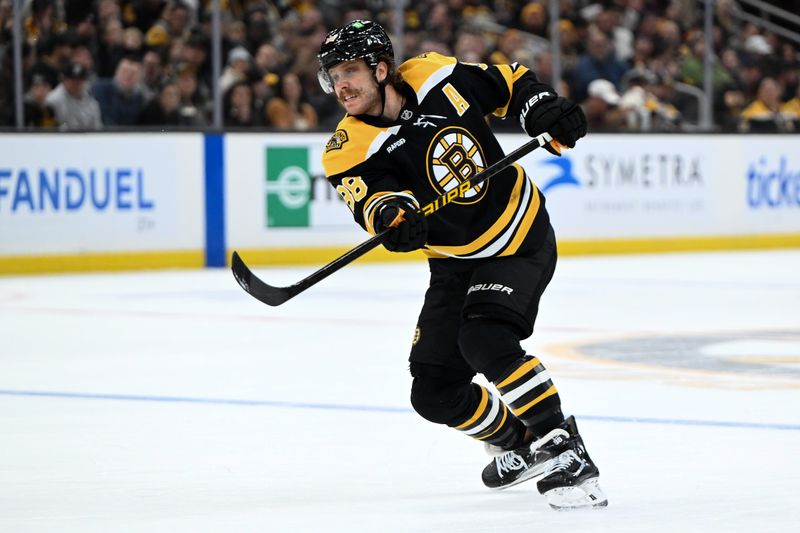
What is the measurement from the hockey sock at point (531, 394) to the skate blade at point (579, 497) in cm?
15

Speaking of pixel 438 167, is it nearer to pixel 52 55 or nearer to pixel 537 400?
pixel 537 400

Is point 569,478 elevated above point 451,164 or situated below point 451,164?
below

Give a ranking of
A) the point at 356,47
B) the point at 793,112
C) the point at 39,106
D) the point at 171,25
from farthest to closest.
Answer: the point at 793,112 < the point at 171,25 < the point at 39,106 < the point at 356,47

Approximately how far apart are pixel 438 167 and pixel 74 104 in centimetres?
645

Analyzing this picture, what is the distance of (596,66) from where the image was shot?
444 inches

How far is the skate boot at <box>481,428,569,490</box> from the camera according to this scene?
3.07 meters

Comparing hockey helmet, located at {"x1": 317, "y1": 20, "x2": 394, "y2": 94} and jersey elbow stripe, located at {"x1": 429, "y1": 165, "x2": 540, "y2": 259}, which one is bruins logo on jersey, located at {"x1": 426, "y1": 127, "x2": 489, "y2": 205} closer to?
jersey elbow stripe, located at {"x1": 429, "y1": 165, "x2": 540, "y2": 259}

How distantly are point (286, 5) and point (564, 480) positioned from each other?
24.8 ft

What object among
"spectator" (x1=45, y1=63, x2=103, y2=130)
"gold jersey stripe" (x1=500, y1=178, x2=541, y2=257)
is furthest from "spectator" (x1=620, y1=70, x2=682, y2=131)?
"gold jersey stripe" (x1=500, y1=178, x2=541, y2=257)

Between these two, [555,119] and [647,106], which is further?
[647,106]

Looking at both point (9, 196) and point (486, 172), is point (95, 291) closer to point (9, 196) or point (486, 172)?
point (9, 196)

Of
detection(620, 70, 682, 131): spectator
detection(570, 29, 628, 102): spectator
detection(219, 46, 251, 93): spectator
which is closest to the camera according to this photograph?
detection(219, 46, 251, 93): spectator

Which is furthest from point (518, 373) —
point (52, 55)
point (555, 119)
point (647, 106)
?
point (647, 106)

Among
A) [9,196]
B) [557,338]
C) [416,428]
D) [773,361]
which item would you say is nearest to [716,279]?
[557,338]
